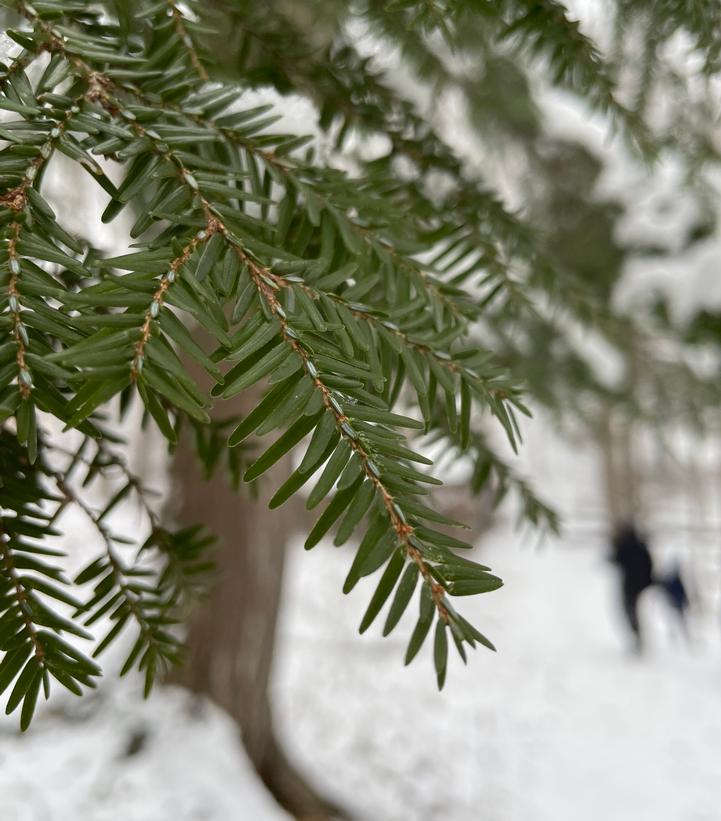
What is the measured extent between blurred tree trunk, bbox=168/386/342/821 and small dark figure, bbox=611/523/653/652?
11.9 feet

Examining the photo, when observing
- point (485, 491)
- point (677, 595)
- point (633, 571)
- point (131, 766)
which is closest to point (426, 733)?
point (485, 491)

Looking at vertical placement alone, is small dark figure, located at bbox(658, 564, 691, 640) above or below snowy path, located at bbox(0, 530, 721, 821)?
above

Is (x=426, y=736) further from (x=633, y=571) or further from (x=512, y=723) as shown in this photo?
(x=633, y=571)

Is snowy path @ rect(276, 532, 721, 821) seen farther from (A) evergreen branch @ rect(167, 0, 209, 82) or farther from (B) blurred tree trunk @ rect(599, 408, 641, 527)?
(A) evergreen branch @ rect(167, 0, 209, 82)

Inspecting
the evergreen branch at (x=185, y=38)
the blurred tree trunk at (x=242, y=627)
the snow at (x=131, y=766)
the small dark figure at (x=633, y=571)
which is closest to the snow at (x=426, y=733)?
the snow at (x=131, y=766)

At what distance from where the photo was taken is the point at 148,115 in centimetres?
44

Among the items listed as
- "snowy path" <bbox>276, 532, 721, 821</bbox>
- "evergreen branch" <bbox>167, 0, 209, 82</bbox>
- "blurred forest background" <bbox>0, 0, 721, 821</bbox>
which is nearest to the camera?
"evergreen branch" <bbox>167, 0, 209, 82</bbox>

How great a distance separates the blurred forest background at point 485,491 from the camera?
3.05 ft

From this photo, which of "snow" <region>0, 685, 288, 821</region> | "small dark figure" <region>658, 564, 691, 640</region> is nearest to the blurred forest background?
"snow" <region>0, 685, 288, 821</region>

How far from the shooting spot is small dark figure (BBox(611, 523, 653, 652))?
5.31 meters

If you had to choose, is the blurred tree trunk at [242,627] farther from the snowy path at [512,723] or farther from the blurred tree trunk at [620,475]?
the blurred tree trunk at [620,475]

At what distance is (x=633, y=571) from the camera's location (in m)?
5.44

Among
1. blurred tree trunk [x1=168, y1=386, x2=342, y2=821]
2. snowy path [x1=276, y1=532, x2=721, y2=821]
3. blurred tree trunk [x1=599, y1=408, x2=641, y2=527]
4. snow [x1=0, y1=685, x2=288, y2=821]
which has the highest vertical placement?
blurred tree trunk [x1=599, y1=408, x2=641, y2=527]

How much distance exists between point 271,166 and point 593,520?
16.9 m
